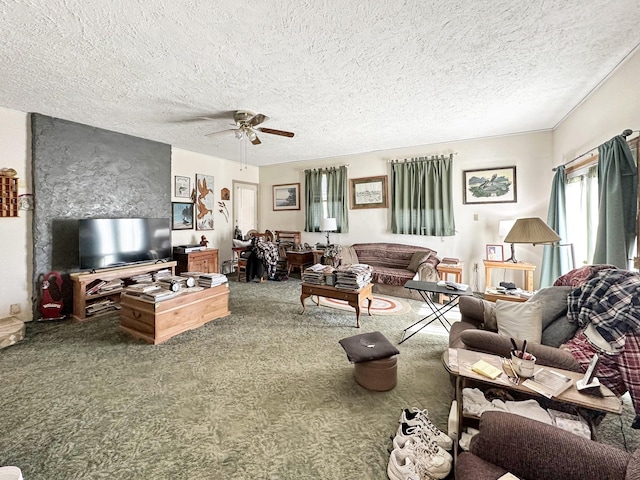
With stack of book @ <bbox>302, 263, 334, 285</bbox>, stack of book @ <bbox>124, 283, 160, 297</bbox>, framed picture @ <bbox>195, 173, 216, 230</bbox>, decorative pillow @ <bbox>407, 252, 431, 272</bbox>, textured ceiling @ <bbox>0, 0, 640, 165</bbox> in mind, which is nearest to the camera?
textured ceiling @ <bbox>0, 0, 640, 165</bbox>

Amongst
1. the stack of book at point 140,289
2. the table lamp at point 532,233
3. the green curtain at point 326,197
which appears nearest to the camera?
the table lamp at point 532,233

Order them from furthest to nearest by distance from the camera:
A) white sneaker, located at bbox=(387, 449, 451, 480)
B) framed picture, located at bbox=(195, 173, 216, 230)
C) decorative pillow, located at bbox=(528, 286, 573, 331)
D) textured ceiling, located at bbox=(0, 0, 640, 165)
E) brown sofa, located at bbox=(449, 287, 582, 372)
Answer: framed picture, located at bbox=(195, 173, 216, 230), decorative pillow, located at bbox=(528, 286, 573, 331), textured ceiling, located at bbox=(0, 0, 640, 165), brown sofa, located at bbox=(449, 287, 582, 372), white sneaker, located at bbox=(387, 449, 451, 480)

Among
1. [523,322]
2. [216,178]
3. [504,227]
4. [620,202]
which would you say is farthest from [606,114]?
[216,178]

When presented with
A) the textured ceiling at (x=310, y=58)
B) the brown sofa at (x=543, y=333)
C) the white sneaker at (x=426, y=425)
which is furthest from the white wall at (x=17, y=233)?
the brown sofa at (x=543, y=333)

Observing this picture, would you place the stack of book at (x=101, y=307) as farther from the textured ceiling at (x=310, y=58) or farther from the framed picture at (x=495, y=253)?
the framed picture at (x=495, y=253)

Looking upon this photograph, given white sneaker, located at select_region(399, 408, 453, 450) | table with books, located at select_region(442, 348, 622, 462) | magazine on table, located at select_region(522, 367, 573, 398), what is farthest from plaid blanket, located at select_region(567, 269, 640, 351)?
white sneaker, located at select_region(399, 408, 453, 450)

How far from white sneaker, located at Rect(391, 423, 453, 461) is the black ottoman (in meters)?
0.51

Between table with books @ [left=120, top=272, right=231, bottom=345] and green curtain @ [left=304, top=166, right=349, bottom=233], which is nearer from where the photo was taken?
table with books @ [left=120, top=272, right=231, bottom=345]

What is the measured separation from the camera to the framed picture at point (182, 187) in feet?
17.6

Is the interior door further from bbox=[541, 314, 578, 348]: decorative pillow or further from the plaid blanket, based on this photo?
the plaid blanket

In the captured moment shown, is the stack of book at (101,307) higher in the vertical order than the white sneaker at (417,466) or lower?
higher

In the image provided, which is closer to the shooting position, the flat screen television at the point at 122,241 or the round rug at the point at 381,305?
the flat screen television at the point at 122,241

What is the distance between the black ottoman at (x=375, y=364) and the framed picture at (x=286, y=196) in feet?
16.6

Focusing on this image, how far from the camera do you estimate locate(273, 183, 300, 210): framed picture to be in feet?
22.3
